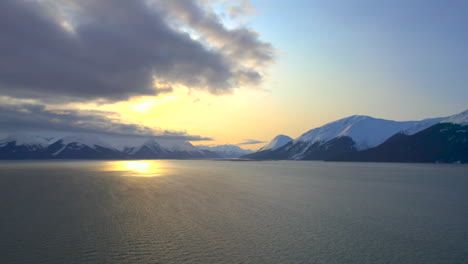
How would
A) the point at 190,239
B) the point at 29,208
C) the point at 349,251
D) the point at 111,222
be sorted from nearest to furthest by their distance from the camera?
the point at 349,251 → the point at 190,239 → the point at 111,222 → the point at 29,208

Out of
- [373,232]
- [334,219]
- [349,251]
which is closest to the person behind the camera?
[349,251]

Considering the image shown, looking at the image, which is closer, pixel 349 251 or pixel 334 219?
pixel 349 251

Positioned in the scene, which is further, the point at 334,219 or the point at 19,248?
the point at 334,219

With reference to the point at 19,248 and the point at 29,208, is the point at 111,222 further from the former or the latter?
the point at 29,208

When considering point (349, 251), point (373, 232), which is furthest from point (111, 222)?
point (373, 232)

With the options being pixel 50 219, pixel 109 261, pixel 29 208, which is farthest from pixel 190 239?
pixel 29 208

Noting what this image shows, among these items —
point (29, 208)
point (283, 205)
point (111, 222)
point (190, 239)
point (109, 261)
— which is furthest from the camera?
point (283, 205)

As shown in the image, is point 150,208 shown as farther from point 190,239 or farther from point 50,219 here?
point 190,239

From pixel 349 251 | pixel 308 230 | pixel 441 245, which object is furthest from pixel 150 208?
pixel 441 245

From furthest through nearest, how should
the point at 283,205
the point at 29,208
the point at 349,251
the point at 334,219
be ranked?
the point at 283,205 → the point at 29,208 → the point at 334,219 → the point at 349,251
